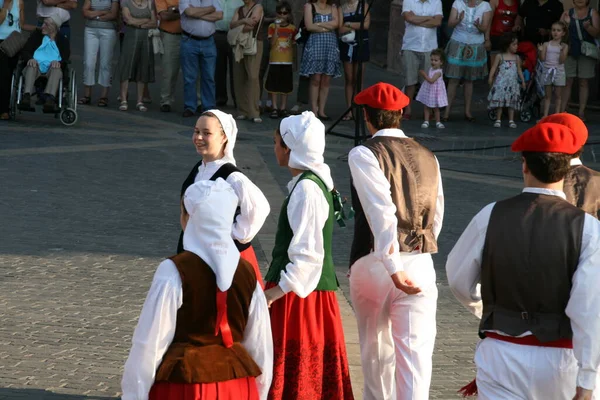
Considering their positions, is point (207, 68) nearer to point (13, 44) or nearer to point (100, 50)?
point (100, 50)

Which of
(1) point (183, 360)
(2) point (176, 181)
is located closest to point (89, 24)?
(2) point (176, 181)

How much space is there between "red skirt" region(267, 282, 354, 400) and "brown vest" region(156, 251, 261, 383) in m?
1.01

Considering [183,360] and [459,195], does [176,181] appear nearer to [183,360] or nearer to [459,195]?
[459,195]

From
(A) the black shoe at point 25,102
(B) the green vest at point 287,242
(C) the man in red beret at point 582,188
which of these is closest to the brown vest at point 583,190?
(C) the man in red beret at point 582,188

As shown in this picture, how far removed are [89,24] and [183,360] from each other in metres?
13.7

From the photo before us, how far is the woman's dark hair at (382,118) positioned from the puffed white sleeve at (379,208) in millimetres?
242

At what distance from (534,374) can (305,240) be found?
152 cm

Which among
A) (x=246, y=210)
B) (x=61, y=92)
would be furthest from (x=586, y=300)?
(x=61, y=92)

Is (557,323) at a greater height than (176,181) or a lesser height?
greater

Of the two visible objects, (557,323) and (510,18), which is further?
(510,18)

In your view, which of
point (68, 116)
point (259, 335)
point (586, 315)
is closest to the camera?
point (586, 315)

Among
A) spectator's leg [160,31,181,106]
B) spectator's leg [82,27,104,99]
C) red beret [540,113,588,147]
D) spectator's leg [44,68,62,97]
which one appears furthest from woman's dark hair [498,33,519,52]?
red beret [540,113,588,147]

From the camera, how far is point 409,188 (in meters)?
5.61

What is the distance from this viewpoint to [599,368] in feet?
13.9
